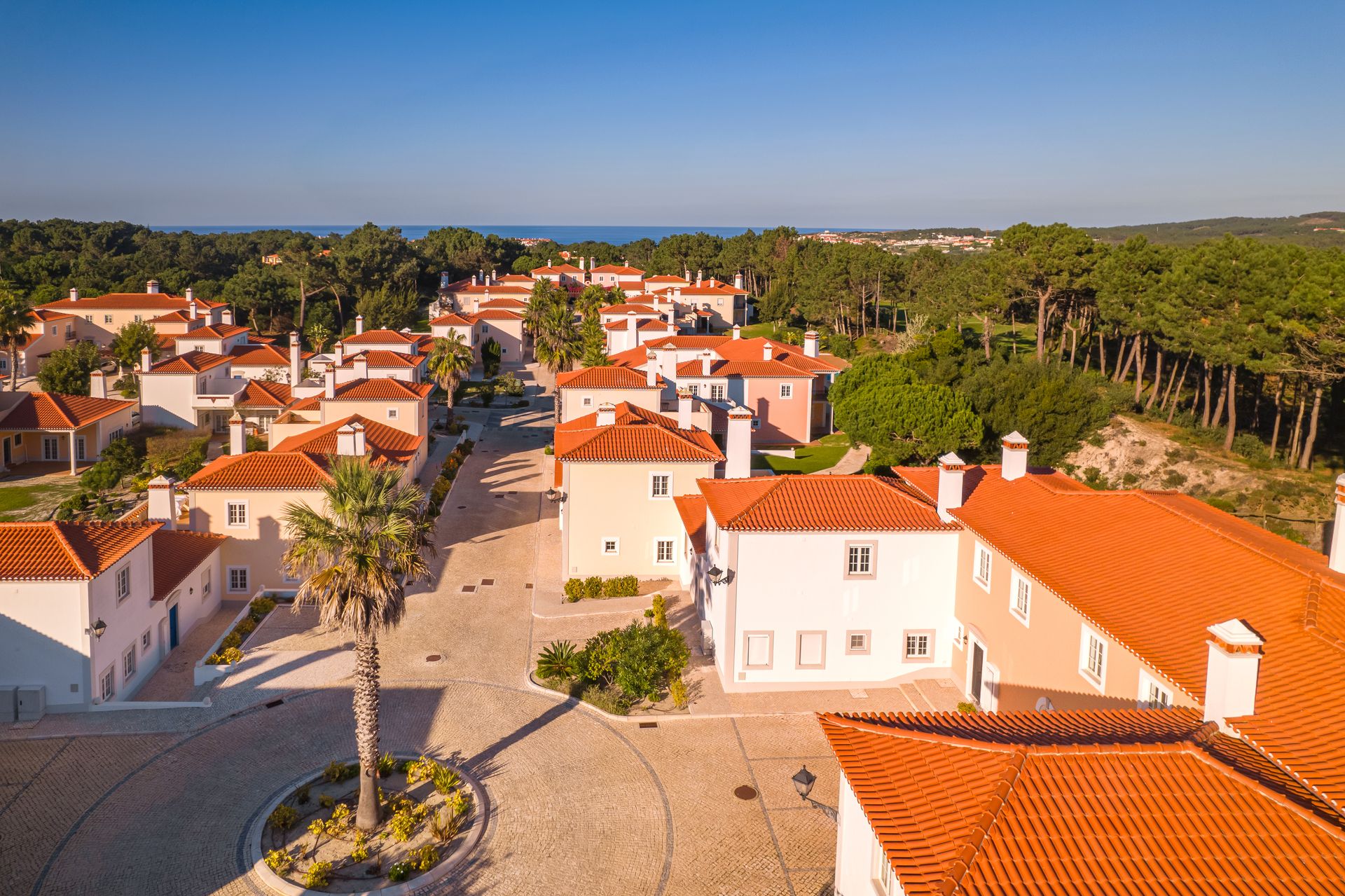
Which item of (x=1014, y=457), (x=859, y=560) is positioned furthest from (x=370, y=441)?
(x=1014, y=457)

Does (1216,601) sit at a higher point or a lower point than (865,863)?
higher

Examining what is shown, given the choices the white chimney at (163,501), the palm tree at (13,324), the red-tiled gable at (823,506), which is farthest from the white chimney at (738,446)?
the palm tree at (13,324)

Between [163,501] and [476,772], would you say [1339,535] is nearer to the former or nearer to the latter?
[476,772]

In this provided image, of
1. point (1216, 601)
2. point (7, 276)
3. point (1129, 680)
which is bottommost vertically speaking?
point (1129, 680)

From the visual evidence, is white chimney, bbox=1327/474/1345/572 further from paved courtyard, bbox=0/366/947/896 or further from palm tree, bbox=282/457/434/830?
Answer: palm tree, bbox=282/457/434/830

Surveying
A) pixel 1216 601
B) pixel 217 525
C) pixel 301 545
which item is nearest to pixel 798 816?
pixel 1216 601

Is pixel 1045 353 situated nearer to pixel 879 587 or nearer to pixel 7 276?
pixel 879 587
